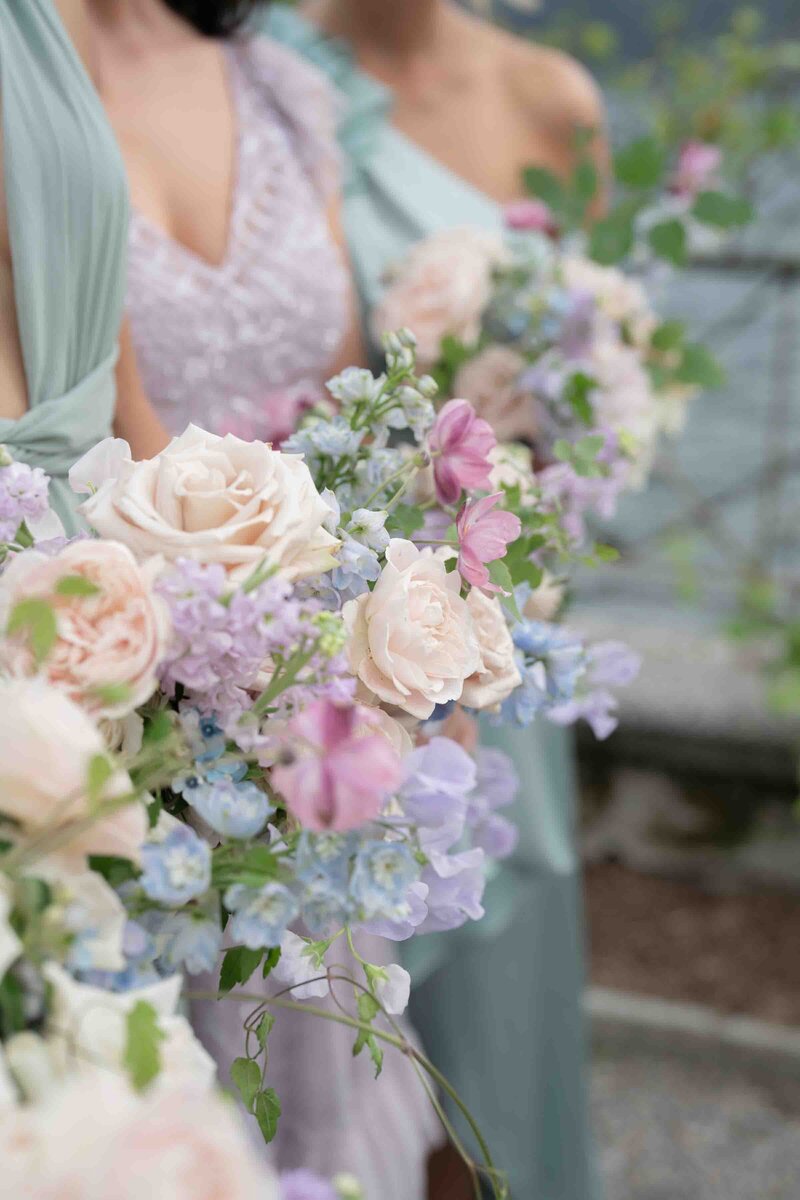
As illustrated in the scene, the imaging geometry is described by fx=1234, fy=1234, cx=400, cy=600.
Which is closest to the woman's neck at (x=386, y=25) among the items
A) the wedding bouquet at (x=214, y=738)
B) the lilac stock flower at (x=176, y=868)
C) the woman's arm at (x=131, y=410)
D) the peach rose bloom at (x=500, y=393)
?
the peach rose bloom at (x=500, y=393)

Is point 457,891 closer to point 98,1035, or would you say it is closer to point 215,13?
point 98,1035

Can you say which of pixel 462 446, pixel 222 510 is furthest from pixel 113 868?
pixel 462 446

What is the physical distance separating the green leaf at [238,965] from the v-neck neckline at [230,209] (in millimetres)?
758

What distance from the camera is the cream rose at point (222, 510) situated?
475mm

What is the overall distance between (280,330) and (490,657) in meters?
0.74

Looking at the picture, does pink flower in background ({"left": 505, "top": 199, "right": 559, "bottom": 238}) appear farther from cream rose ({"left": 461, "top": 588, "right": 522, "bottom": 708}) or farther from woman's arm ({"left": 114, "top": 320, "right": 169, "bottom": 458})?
cream rose ({"left": 461, "top": 588, "right": 522, "bottom": 708})

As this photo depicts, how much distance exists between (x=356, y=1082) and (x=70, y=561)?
3.70 feet

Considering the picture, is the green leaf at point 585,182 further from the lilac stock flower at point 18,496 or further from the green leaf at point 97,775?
the green leaf at point 97,775

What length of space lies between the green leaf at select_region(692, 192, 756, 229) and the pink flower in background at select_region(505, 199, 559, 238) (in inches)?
6.6

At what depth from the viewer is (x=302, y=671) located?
1.64 ft

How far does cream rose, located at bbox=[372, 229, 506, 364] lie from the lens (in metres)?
1.28

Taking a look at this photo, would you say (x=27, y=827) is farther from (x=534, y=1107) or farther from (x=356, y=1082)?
(x=534, y=1107)

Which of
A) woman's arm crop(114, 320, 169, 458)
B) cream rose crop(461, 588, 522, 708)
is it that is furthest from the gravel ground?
cream rose crop(461, 588, 522, 708)

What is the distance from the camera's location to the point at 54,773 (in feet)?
1.24
